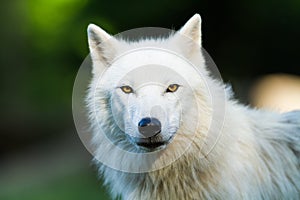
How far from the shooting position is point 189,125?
17.3 feet

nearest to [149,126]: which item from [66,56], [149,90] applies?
[149,90]

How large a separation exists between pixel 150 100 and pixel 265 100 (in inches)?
344

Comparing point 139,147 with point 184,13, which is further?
point 184,13

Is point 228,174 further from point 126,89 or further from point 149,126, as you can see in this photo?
point 126,89

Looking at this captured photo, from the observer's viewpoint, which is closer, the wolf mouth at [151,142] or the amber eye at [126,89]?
the wolf mouth at [151,142]

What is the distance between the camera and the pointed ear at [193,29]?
5.38 m

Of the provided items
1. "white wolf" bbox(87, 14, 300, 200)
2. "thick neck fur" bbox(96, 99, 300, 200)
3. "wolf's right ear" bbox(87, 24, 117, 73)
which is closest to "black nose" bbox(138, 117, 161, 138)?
"white wolf" bbox(87, 14, 300, 200)

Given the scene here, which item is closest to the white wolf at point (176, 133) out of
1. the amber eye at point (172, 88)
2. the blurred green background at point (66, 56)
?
the amber eye at point (172, 88)

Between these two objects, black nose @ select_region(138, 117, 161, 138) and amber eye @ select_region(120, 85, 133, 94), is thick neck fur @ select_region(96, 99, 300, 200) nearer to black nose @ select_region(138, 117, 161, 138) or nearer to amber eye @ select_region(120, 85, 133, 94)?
black nose @ select_region(138, 117, 161, 138)

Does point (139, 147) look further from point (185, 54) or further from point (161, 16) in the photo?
point (161, 16)

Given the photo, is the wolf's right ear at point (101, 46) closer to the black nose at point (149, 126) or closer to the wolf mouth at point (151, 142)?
the wolf mouth at point (151, 142)

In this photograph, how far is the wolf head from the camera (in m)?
4.97

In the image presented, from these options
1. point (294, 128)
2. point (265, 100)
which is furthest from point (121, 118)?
point (265, 100)

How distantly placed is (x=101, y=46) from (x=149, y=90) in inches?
28.2
